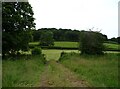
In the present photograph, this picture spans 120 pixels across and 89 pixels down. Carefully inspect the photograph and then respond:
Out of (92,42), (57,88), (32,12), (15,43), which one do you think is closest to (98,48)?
(92,42)

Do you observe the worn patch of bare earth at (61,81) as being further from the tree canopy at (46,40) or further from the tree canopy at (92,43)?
the tree canopy at (46,40)

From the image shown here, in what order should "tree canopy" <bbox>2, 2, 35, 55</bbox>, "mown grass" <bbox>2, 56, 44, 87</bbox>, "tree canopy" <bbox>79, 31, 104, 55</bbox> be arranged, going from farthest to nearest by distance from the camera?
"tree canopy" <bbox>79, 31, 104, 55</bbox>, "tree canopy" <bbox>2, 2, 35, 55</bbox>, "mown grass" <bbox>2, 56, 44, 87</bbox>

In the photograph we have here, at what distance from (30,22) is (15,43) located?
4.46 m

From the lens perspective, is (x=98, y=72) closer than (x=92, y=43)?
Yes

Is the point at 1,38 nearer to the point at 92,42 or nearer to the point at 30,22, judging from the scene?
the point at 30,22

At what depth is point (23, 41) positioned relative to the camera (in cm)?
4178

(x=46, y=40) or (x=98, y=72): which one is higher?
(x=46, y=40)

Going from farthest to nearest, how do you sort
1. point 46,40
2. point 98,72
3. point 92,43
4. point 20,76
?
point 46,40 → point 92,43 → point 98,72 → point 20,76

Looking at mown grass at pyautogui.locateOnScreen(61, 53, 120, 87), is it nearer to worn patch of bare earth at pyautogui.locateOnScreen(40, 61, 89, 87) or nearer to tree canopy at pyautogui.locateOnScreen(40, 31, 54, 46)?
worn patch of bare earth at pyautogui.locateOnScreen(40, 61, 89, 87)

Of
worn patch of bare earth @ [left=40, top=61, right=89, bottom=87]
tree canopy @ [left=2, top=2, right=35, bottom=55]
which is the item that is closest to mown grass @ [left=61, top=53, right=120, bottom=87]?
worn patch of bare earth @ [left=40, top=61, right=89, bottom=87]

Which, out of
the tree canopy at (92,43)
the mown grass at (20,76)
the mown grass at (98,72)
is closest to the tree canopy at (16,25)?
the mown grass at (98,72)

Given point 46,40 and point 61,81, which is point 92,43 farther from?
point 46,40

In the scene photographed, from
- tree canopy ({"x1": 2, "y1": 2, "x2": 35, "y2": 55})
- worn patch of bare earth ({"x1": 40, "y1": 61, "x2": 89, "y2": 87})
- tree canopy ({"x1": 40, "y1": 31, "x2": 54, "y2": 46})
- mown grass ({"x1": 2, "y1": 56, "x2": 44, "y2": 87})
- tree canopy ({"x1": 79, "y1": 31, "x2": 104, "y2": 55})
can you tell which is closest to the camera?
worn patch of bare earth ({"x1": 40, "y1": 61, "x2": 89, "y2": 87})

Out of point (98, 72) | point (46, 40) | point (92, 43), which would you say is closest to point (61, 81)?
point (98, 72)
